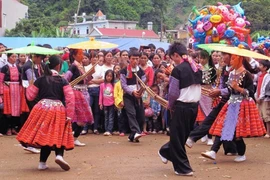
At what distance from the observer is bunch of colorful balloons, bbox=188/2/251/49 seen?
1475 centimetres

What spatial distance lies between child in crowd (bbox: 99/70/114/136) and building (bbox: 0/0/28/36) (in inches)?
1554

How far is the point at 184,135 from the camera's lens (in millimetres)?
7898

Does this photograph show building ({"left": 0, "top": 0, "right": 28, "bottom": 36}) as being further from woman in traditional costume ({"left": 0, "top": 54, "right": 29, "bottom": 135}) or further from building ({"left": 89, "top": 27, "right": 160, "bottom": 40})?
woman in traditional costume ({"left": 0, "top": 54, "right": 29, "bottom": 135})

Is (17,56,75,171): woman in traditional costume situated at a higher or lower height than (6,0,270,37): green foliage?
lower

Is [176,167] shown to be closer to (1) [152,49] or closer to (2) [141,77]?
(2) [141,77]

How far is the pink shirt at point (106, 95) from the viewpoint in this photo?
507 inches

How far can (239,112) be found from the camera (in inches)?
345

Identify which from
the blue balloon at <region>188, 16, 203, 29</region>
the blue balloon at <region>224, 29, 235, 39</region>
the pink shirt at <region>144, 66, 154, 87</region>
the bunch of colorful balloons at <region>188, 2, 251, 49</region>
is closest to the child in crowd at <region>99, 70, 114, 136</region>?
the pink shirt at <region>144, 66, 154, 87</region>

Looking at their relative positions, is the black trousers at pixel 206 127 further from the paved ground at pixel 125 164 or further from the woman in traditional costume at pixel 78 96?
the woman in traditional costume at pixel 78 96

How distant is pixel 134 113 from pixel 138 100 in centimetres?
30

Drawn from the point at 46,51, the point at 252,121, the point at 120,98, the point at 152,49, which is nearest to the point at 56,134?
the point at 46,51

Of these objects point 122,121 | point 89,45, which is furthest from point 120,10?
point 89,45

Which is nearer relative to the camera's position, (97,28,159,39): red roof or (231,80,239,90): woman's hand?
(231,80,239,90): woman's hand

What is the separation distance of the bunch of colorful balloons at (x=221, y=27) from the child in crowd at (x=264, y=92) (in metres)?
2.10
